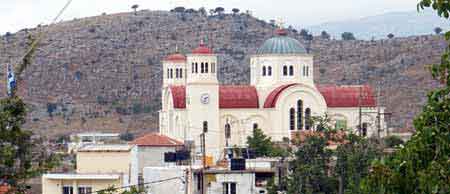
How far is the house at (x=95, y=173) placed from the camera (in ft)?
173

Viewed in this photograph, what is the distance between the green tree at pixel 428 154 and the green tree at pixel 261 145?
46653 millimetres

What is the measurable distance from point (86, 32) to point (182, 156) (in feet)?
276

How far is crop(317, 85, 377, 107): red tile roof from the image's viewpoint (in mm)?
87188

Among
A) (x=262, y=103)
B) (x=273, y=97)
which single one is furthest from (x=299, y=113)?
(x=262, y=103)

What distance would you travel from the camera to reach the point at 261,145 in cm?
7756

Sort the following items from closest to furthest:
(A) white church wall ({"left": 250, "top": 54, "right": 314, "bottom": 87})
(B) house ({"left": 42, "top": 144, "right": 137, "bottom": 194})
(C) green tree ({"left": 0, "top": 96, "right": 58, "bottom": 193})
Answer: (C) green tree ({"left": 0, "top": 96, "right": 58, "bottom": 193}), (B) house ({"left": 42, "top": 144, "right": 137, "bottom": 194}), (A) white church wall ({"left": 250, "top": 54, "right": 314, "bottom": 87})

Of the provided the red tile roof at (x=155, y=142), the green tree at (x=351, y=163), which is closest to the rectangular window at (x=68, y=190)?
the green tree at (x=351, y=163)

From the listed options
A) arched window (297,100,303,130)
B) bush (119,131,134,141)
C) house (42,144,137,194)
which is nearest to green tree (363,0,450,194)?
house (42,144,137,194)

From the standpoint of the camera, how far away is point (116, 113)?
12356 centimetres

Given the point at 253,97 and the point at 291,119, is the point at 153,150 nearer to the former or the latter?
the point at 253,97

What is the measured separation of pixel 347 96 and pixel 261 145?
11.5 meters

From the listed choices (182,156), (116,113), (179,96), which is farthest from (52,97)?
(182,156)

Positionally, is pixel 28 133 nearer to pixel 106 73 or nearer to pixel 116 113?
pixel 116 113

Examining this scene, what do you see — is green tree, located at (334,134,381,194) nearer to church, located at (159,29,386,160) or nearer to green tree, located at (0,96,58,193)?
green tree, located at (0,96,58,193)
